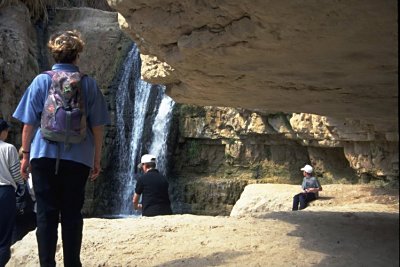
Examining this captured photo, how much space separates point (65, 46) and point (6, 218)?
5.90 ft

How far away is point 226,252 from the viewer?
3982 mm

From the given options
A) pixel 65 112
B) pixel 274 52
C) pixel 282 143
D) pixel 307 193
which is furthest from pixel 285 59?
pixel 282 143

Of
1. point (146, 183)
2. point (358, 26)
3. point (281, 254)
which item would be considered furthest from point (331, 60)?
point (146, 183)

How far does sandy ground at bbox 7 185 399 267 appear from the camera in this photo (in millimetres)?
3807

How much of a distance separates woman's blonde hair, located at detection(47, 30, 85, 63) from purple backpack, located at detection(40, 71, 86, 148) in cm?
17

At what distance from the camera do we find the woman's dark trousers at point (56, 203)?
3.27 m

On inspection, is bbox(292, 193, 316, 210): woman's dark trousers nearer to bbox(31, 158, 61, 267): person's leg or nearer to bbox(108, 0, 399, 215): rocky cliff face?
bbox(108, 0, 399, 215): rocky cliff face

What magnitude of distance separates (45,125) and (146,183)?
3.04 meters

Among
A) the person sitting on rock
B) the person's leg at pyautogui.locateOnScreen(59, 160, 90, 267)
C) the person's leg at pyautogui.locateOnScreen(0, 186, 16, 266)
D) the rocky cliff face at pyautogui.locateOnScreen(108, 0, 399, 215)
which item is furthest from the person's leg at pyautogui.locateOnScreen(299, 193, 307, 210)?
the person's leg at pyautogui.locateOnScreen(59, 160, 90, 267)

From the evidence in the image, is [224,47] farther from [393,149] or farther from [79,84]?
[393,149]

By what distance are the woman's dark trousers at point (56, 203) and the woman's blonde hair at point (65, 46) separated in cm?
71

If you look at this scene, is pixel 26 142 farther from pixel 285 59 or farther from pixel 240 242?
pixel 240 242

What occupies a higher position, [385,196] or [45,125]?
[45,125]

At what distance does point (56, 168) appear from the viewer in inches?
128
